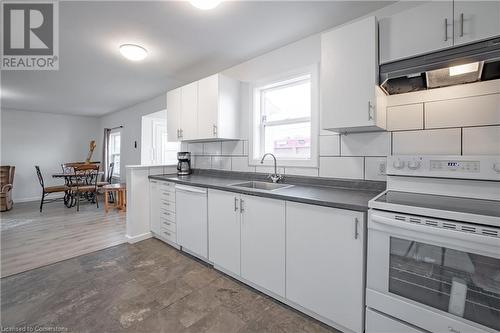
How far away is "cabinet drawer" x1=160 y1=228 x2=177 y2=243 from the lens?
271 cm

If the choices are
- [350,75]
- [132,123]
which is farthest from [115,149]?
[350,75]

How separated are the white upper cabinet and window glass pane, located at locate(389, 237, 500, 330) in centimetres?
86

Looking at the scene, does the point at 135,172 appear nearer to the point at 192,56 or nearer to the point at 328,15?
the point at 192,56

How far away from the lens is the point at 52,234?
129 inches

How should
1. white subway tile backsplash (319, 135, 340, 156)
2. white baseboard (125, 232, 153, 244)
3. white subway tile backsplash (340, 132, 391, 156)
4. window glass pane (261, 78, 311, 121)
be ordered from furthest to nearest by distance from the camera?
white baseboard (125, 232, 153, 244) < window glass pane (261, 78, 311, 121) < white subway tile backsplash (319, 135, 340, 156) < white subway tile backsplash (340, 132, 391, 156)

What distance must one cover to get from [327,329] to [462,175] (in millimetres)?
1310

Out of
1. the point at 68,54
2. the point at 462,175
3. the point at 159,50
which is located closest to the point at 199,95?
the point at 159,50

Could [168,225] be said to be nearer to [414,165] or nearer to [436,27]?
[414,165]

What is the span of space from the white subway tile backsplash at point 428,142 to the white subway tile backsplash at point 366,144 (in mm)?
61

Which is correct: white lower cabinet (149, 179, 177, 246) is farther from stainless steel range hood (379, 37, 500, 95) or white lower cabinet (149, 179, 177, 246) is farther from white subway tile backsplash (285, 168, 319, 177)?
stainless steel range hood (379, 37, 500, 95)

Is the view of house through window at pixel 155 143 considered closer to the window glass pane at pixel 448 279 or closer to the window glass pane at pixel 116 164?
the window glass pane at pixel 116 164

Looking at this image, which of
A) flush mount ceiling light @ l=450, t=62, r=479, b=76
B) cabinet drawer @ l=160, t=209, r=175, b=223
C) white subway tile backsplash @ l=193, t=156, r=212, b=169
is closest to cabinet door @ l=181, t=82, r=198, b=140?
white subway tile backsplash @ l=193, t=156, r=212, b=169

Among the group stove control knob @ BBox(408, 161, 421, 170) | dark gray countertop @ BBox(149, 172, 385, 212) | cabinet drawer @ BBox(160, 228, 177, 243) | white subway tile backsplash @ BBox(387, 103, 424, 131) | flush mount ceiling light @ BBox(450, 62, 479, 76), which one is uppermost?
flush mount ceiling light @ BBox(450, 62, 479, 76)

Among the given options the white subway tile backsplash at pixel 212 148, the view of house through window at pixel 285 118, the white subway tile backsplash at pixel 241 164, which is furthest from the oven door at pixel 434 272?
the white subway tile backsplash at pixel 212 148
